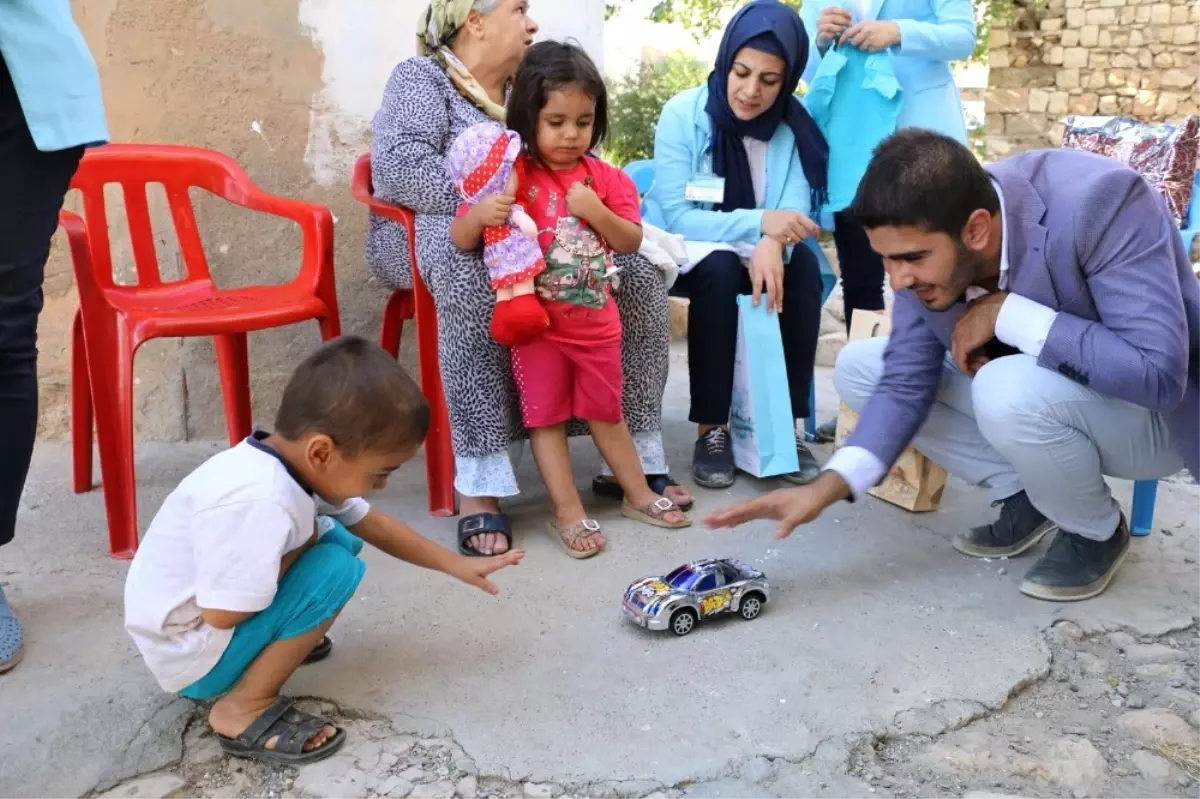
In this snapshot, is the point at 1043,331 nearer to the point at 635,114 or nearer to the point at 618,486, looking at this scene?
the point at 618,486

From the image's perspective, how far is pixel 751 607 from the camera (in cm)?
235

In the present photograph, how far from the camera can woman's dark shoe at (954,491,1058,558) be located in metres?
2.70

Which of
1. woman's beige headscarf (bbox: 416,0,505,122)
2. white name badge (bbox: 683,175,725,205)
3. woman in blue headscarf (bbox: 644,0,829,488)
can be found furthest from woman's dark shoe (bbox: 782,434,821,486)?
woman's beige headscarf (bbox: 416,0,505,122)

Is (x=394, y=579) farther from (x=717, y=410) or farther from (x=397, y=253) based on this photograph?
(x=717, y=410)

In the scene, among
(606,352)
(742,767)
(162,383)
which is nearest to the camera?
(742,767)

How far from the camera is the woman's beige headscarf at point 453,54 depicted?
298cm

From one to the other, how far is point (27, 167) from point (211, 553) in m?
0.85

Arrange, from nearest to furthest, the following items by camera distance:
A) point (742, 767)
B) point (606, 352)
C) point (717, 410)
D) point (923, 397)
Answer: point (742, 767)
point (923, 397)
point (606, 352)
point (717, 410)

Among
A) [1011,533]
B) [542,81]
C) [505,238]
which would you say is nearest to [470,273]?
[505,238]

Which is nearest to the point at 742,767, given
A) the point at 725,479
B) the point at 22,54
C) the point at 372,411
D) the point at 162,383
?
the point at 372,411

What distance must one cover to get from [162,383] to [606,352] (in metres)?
1.61

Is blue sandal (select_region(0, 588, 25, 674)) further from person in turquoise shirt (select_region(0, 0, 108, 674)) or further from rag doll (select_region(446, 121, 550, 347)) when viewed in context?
rag doll (select_region(446, 121, 550, 347))

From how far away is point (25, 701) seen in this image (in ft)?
6.46

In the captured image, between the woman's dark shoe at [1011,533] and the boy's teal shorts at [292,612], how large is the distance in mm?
1627
